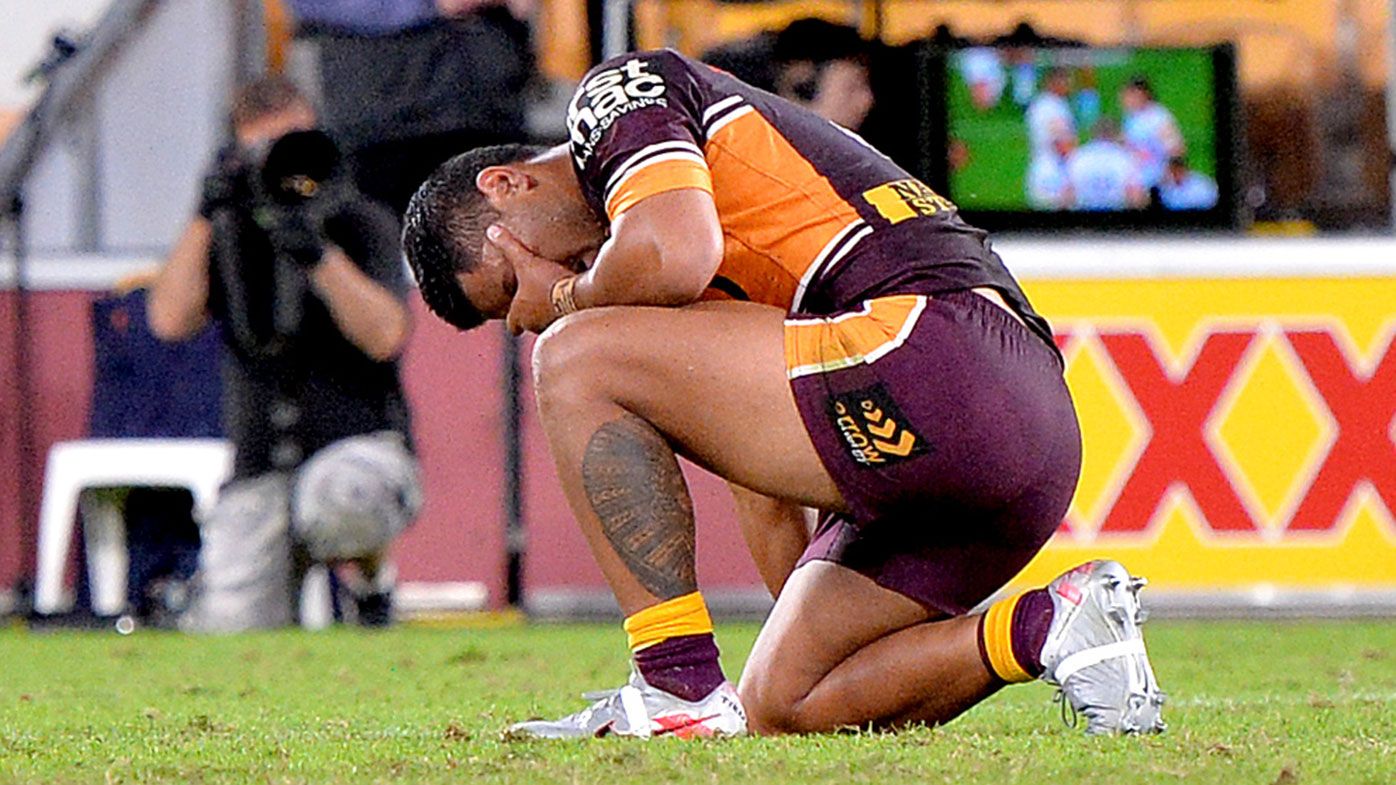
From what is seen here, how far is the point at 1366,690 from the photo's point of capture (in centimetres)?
496

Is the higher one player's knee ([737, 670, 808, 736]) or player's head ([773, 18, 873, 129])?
player's head ([773, 18, 873, 129])

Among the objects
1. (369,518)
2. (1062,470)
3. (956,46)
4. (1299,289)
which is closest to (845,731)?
(1062,470)

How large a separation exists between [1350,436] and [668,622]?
15.2ft

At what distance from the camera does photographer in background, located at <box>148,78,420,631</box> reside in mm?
7562

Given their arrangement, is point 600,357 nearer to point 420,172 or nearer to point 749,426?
point 749,426

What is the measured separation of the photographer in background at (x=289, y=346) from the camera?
756 cm

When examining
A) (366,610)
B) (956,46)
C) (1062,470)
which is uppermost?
(956,46)

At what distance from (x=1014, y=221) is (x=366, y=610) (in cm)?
260

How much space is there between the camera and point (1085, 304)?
8008mm

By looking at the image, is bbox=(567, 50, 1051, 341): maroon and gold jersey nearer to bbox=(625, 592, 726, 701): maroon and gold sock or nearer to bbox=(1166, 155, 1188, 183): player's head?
bbox=(625, 592, 726, 701): maroon and gold sock

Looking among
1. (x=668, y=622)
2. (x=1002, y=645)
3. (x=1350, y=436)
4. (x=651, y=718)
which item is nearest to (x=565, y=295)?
(x=668, y=622)

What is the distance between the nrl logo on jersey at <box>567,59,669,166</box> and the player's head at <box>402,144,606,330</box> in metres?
0.15

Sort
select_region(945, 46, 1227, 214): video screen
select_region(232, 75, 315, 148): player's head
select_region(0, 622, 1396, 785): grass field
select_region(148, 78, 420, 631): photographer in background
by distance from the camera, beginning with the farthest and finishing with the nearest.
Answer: select_region(945, 46, 1227, 214): video screen, select_region(232, 75, 315, 148): player's head, select_region(148, 78, 420, 631): photographer in background, select_region(0, 622, 1396, 785): grass field

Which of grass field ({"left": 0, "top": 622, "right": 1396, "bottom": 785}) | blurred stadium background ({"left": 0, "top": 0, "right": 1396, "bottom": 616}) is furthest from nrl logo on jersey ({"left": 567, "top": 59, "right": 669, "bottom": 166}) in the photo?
blurred stadium background ({"left": 0, "top": 0, "right": 1396, "bottom": 616})
